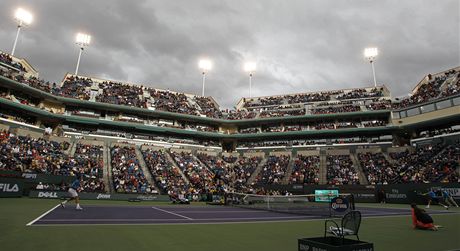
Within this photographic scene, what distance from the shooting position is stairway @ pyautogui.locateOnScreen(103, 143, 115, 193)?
122 feet

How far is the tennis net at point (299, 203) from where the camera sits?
58.9 ft

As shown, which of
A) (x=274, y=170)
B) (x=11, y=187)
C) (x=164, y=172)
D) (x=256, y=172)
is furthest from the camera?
(x=256, y=172)

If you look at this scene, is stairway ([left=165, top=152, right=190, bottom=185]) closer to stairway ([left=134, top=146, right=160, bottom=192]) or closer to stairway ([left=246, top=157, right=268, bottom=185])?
stairway ([left=134, top=146, right=160, bottom=192])

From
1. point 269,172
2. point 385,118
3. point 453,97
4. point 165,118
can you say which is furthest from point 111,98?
point 453,97

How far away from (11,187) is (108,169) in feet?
49.9

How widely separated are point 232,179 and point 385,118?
3126cm

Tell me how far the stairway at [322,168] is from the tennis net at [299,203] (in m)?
20.3

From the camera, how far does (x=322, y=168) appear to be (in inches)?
1907

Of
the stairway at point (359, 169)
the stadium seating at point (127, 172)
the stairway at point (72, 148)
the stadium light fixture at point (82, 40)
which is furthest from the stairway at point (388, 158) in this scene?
the stadium light fixture at point (82, 40)

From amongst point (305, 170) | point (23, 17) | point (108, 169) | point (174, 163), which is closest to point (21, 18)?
point (23, 17)

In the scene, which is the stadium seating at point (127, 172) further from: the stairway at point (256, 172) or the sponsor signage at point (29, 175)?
the stairway at point (256, 172)

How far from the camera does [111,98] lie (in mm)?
55938

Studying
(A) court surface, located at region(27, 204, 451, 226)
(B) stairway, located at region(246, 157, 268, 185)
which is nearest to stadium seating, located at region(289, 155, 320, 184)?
(B) stairway, located at region(246, 157, 268, 185)

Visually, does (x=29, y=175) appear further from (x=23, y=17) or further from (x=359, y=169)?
(x=359, y=169)
